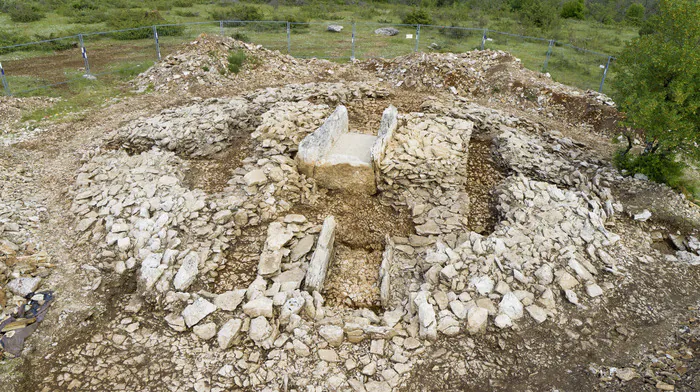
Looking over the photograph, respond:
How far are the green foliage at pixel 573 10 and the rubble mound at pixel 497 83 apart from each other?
21.6m

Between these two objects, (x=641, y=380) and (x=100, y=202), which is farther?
(x=100, y=202)

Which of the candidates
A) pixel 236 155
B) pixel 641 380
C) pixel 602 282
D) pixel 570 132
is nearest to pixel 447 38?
pixel 570 132

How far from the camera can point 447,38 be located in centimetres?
2373

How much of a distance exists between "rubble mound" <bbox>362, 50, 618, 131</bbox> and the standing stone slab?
8666mm

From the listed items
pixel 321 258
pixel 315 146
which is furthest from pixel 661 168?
pixel 321 258

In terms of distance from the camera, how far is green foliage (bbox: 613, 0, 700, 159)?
7512 mm

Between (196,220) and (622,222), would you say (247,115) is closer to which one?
(196,220)

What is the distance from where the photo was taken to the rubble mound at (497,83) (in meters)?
12.4

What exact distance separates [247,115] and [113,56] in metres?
12.1

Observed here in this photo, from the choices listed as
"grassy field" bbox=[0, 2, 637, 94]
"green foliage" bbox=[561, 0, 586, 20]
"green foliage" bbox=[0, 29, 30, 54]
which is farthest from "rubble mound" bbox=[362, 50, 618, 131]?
"green foliage" bbox=[561, 0, 586, 20]

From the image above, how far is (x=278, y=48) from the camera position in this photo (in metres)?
20.8

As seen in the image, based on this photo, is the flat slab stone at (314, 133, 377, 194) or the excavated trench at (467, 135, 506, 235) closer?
the excavated trench at (467, 135, 506, 235)

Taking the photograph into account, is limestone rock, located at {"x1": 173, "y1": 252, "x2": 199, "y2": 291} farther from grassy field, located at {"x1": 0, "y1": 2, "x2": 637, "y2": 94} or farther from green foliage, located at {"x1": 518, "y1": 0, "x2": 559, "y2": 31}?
green foliage, located at {"x1": 518, "y1": 0, "x2": 559, "y2": 31}

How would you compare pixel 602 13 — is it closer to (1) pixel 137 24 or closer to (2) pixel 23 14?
(1) pixel 137 24
